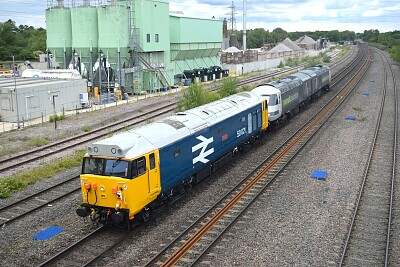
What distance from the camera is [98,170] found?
48.4 ft

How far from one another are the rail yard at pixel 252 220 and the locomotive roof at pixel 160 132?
9.74 feet

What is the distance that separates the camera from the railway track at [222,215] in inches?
531

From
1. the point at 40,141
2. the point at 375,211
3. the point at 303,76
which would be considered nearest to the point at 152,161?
the point at 375,211

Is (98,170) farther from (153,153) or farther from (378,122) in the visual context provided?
(378,122)

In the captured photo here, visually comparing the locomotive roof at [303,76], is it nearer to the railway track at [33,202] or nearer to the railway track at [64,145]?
the railway track at [64,145]

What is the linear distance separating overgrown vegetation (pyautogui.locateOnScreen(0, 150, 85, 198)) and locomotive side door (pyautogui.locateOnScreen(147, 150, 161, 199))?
26.3 ft

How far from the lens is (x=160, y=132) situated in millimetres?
16641

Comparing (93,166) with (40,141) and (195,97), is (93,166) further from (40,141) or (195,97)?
(195,97)

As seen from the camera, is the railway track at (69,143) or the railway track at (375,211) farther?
the railway track at (69,143)

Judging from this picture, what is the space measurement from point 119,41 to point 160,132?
124ft

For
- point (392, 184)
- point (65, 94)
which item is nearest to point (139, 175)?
point (392, 184)

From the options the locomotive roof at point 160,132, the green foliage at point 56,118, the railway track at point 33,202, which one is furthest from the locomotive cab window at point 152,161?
the green foliage at point 56,118

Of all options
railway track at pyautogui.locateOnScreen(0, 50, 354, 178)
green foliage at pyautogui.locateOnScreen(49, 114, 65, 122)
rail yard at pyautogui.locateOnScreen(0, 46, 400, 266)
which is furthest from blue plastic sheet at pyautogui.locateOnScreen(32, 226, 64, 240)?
green foliage at pyautogui.locateOnScreen(49, 114, 65, 122)

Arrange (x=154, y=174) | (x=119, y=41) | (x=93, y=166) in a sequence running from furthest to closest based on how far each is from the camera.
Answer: (x=119, y=41)
(x=154, y=174)
(x=93, y=166)
